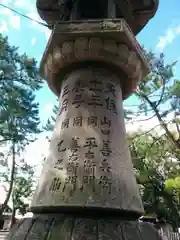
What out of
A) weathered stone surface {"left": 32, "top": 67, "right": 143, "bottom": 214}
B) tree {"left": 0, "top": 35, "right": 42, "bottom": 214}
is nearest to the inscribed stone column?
weathered stone surface {"left": 32, "top": 67, "right": 143, "bottom": 214}

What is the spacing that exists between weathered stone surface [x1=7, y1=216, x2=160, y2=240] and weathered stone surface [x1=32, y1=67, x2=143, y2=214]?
2.8 inches

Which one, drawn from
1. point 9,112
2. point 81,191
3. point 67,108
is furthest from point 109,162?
point 9,112

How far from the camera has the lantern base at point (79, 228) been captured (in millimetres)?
1112

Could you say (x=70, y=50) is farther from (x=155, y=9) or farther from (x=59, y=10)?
(x=155, y=9)

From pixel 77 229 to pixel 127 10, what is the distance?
81.5 inches

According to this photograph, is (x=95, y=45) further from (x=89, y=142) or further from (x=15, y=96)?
(x=15, y=96)

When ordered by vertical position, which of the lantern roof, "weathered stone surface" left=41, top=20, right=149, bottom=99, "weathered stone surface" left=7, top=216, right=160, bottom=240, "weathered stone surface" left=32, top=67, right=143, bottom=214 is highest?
the lantern roof

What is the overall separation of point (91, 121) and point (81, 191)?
0.48 meters

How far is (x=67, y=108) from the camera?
1705 millimetres

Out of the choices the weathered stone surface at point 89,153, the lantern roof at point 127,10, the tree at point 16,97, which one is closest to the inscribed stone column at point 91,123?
the weathered stone surface at point 89,153

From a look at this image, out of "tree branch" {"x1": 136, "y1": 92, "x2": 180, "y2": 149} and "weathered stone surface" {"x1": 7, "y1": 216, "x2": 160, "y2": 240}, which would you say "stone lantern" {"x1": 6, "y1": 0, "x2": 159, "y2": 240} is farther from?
"tree branch" {"x1": 136, "y1": 92, "x2": 180, "y2": 149}

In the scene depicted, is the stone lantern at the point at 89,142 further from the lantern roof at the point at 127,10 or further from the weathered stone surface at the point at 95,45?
the lantern roof at the point at 127,10

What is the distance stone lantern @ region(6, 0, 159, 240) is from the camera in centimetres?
121

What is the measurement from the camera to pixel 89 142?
1485mm
